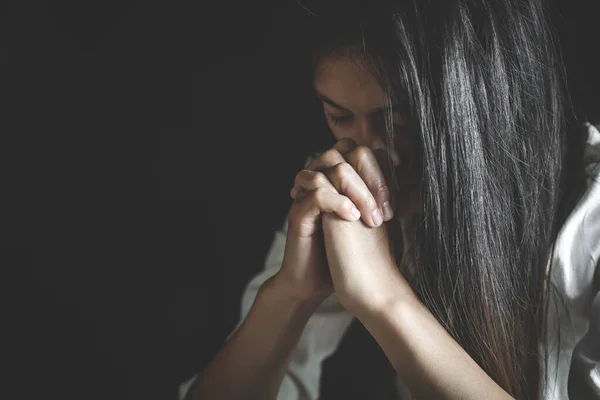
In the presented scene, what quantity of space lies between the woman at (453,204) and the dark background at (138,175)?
0.18 meters

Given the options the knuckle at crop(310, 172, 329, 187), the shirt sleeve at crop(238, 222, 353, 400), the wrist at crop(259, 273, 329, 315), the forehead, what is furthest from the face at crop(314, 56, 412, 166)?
the shirt sleeve at crop(238, 222, 353, 400)

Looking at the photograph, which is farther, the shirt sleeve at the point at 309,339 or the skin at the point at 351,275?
the shirt sleeve at the point at 309,339

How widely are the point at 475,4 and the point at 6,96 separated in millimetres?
701

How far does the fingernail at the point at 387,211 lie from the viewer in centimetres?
70

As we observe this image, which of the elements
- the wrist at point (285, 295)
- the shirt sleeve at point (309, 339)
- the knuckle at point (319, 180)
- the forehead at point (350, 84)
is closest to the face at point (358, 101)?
the forehead at point (350, 84)

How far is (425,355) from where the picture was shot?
63 centimetres

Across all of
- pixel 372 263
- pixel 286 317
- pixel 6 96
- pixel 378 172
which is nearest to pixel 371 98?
pixel 378 172

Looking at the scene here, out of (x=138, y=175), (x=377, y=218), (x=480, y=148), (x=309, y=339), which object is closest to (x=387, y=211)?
(x=377, y=218)

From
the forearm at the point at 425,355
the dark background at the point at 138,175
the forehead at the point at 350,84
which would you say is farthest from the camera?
the dark background at the point at 138,175

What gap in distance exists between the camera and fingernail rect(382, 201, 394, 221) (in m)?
0.70

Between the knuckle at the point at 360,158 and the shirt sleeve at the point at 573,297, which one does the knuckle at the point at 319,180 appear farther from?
the shirt sleeve at the point at 573,297

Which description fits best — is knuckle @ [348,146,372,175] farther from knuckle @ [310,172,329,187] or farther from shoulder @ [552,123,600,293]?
shoulder @ [552,123,600,293]

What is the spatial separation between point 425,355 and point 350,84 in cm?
35

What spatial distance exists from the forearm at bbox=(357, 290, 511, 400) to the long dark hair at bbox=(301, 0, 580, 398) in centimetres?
7
